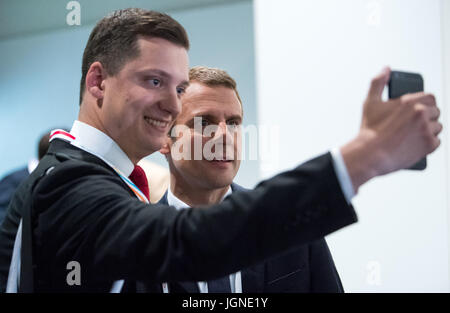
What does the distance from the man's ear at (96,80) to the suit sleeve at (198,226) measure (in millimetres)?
264

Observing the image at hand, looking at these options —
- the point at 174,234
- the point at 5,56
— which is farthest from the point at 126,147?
the point at 5,56

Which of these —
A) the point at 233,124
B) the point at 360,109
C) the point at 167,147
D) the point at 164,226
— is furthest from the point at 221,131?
the point at 360,109

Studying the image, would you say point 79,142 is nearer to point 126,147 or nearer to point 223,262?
point 126,147

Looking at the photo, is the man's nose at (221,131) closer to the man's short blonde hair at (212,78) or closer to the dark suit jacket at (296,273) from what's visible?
the man's short blonde hair at (212,78)

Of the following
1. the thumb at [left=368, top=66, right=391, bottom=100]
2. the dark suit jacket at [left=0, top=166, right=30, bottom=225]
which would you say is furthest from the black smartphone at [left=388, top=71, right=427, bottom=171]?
the dark suit jacket at [left=0, top=166, right=30, bottom=225]

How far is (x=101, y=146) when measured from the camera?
0.88m

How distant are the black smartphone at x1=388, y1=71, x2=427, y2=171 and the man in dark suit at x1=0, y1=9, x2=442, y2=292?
58 mm

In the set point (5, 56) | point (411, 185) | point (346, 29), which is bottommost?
point (411, 185)

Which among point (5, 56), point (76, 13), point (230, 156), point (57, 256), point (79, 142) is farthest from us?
point (5, 56)

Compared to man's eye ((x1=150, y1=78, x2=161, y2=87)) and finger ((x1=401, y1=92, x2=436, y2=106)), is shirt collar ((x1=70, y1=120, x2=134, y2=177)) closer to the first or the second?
man's eye ((x1=150, y1=78, x2=161, y2=87))

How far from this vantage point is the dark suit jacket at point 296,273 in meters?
0.96

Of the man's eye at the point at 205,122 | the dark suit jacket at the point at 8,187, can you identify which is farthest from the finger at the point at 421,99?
the dark suit jacket at the point at 8,187

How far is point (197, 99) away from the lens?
1.10m

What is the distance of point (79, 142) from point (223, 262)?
431mm
